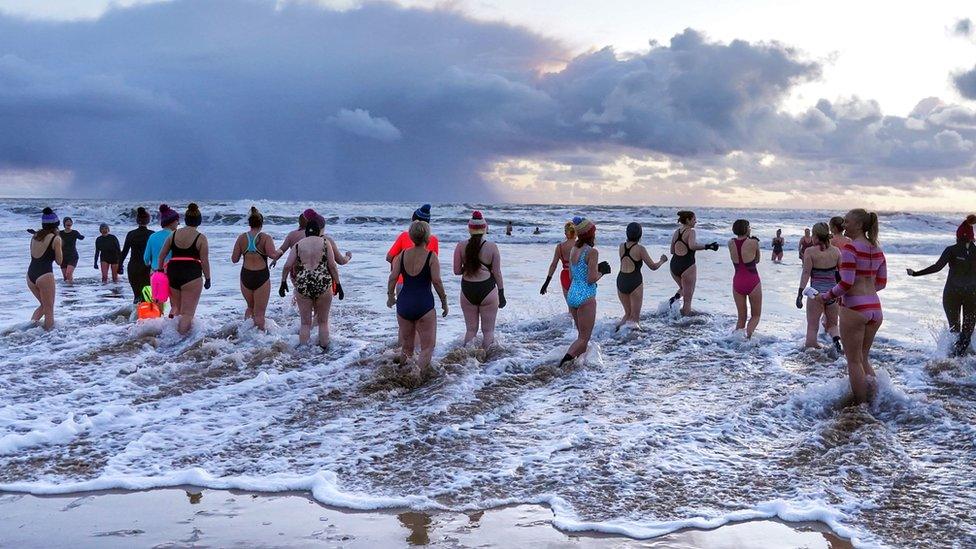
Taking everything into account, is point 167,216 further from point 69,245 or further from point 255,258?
point 69,245

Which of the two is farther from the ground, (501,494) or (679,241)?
(679,241)

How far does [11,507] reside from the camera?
4953mm

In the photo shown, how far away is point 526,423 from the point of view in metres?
7.01

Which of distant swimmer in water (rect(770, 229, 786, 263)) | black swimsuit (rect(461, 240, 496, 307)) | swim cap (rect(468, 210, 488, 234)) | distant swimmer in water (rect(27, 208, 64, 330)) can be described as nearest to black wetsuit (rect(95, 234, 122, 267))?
distant swimmer in water (rect(27, 208, 64, 330))

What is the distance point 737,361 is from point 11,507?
8.26 m

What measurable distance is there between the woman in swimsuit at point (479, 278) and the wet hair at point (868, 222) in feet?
13.2

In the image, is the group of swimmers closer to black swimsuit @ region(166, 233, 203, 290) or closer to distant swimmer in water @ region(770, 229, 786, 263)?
black swimsuit @ region(166, 233, 203, 290)

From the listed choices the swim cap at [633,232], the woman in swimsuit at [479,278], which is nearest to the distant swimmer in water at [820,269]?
the swim cap at [633,232]

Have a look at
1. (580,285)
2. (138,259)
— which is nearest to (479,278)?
(580,285)

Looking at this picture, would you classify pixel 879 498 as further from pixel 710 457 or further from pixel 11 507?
pixel 11 507

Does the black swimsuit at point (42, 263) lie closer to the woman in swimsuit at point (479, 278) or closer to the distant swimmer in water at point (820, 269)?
the woman in swimsuit at point (479, 278)

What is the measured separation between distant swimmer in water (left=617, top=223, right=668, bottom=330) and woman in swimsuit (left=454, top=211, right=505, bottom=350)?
259 cm

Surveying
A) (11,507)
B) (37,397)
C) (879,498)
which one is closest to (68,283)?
(37,397)

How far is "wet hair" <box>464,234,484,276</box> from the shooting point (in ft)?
30.1
